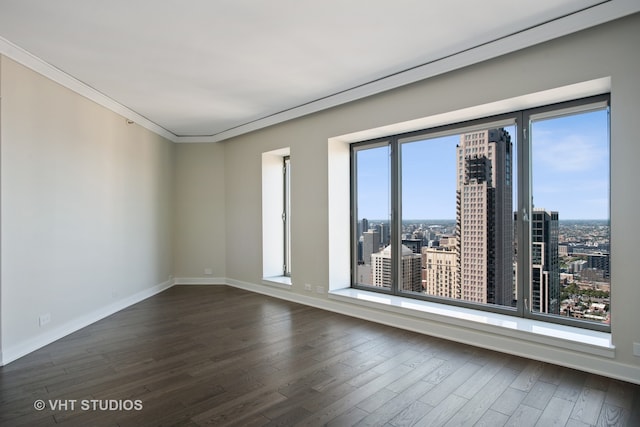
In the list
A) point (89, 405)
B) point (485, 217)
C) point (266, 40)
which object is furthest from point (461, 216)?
point (89, 405)

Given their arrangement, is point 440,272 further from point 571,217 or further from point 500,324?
point 571,217

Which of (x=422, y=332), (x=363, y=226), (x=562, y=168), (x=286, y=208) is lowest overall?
(x=422, y=332)

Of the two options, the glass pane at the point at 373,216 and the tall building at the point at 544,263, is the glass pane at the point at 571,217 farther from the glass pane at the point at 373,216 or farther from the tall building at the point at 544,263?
the glass pane at the point at 373,216

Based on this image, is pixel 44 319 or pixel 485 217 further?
pixel 485 217

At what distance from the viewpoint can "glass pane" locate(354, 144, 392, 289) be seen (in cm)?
486

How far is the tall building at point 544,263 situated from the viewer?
3.43 metres

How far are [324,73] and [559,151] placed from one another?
99.6 inches

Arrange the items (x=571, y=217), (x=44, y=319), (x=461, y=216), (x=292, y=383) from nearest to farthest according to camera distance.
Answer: (x=292, y=383), (x=571, y=217), (x=44, y=319), (x=461, y=216)

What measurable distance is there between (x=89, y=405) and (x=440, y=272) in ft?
12.0

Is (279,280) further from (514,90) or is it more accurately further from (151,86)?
(514,90)

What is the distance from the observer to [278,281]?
588 centimetres

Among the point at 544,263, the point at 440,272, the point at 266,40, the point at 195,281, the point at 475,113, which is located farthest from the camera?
the point at 195,281

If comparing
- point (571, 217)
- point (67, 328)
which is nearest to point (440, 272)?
point (571, 217)

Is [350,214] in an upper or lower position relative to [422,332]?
upper
